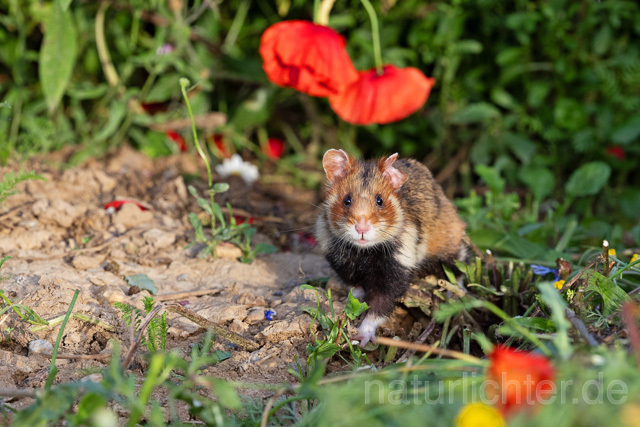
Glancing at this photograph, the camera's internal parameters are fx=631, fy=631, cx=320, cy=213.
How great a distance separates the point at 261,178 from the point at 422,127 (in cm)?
141

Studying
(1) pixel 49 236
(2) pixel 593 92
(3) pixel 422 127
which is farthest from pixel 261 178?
(2) pixel 593 92

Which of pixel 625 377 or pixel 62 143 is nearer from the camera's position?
pixel 625 377

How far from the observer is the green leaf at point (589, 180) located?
4.14 metres

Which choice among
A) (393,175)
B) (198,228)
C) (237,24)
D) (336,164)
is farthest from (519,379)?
(237,24)

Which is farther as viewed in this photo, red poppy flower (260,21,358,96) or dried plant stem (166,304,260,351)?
red poppy flower (260,21,358,96)

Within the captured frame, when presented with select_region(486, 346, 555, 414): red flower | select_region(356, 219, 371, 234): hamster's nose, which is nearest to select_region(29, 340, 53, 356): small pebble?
select_region(356, 219, 371, 234): hamster's nose

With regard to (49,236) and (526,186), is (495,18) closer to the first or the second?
(526,186)

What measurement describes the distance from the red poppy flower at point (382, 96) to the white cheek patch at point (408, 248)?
0.97m

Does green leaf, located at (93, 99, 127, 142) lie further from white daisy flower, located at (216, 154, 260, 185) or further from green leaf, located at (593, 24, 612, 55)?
green leaf, located at (593, 24, 612, 55)

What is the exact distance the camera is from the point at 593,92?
4.96 meters

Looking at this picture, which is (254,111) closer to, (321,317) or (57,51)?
(57,51)

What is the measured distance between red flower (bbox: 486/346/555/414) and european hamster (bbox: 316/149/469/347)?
48.4 inches

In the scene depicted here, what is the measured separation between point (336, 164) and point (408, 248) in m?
0.53

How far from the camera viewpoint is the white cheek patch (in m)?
2.92
